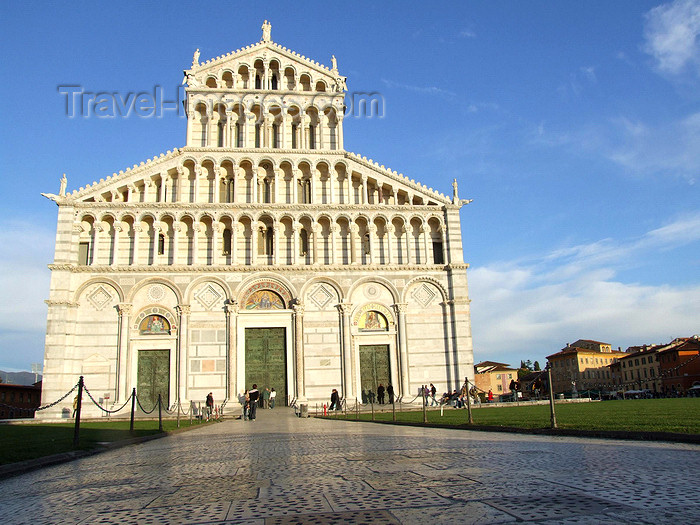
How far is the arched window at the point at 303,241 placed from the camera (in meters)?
34.1

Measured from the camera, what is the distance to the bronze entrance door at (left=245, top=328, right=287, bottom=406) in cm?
3177

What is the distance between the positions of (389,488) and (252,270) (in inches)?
1122

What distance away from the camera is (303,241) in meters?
34.4

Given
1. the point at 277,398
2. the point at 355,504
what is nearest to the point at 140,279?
the point at 277,398

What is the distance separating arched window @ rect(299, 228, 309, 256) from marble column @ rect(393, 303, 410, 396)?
6.18 m

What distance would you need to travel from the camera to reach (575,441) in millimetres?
8766

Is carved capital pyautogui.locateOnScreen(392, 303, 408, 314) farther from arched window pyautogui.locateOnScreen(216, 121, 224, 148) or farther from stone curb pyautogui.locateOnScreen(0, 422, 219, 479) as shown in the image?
stone curb pyautogui.locateOnScreen(0, 422, 219, 479)

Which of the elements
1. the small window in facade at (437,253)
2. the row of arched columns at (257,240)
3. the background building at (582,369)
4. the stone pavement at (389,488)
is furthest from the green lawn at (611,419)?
the background building at (582,369)

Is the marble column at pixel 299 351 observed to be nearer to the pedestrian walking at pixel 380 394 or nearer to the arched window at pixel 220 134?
the pedestrian walking at pixel 380 394

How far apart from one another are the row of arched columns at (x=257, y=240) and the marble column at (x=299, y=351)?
2.82m

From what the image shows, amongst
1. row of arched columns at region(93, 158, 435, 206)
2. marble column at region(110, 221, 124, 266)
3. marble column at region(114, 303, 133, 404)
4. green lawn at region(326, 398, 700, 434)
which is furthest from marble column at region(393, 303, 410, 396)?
marble column at region(110, 221, 124, 266)

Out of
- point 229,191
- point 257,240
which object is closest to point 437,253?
point 257,240

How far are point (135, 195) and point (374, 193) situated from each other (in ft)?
45.5

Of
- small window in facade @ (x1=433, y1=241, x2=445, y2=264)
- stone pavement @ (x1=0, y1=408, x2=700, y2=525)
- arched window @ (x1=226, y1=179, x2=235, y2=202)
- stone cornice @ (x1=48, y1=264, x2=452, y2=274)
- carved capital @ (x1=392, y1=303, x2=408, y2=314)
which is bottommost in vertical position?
stone pavement @ (x1=0, y1=408, x2=700, y2=525)
